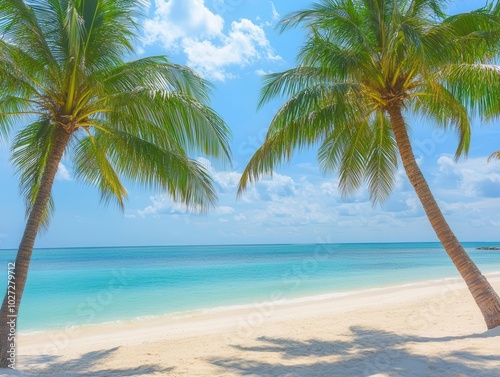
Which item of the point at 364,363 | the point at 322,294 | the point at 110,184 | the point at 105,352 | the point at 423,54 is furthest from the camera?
the point at 322,294

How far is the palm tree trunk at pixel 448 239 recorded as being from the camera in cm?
721

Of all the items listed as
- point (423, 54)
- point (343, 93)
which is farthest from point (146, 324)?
point (423, 54)

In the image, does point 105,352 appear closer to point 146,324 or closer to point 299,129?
point 146,324

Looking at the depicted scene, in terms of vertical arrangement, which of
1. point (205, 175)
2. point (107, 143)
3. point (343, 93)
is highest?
point (343, 93)

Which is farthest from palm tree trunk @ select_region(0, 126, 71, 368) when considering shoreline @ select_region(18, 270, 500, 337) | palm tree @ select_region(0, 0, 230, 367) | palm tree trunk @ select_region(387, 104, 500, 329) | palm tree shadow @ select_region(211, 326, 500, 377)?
shoreline @ select_region(18, 270, 500, 337)

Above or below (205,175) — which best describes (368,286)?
below

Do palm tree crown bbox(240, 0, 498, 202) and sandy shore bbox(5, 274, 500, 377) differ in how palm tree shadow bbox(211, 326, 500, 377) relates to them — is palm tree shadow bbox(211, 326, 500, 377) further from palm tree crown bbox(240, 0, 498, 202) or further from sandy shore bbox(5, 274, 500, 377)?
palm tree crown bbox(240, 0, 498, 202)

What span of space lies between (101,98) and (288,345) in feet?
17.3

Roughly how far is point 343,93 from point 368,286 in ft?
51.2

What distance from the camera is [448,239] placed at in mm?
7422

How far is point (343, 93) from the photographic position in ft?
24.2

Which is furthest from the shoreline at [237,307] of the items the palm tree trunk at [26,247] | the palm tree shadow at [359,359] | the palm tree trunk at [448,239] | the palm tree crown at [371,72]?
the palm tree trunk at [448,239]

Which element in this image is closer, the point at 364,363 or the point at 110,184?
the point at 364,363

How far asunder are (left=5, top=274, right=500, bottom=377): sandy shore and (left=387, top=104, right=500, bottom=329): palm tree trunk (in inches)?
15.6
